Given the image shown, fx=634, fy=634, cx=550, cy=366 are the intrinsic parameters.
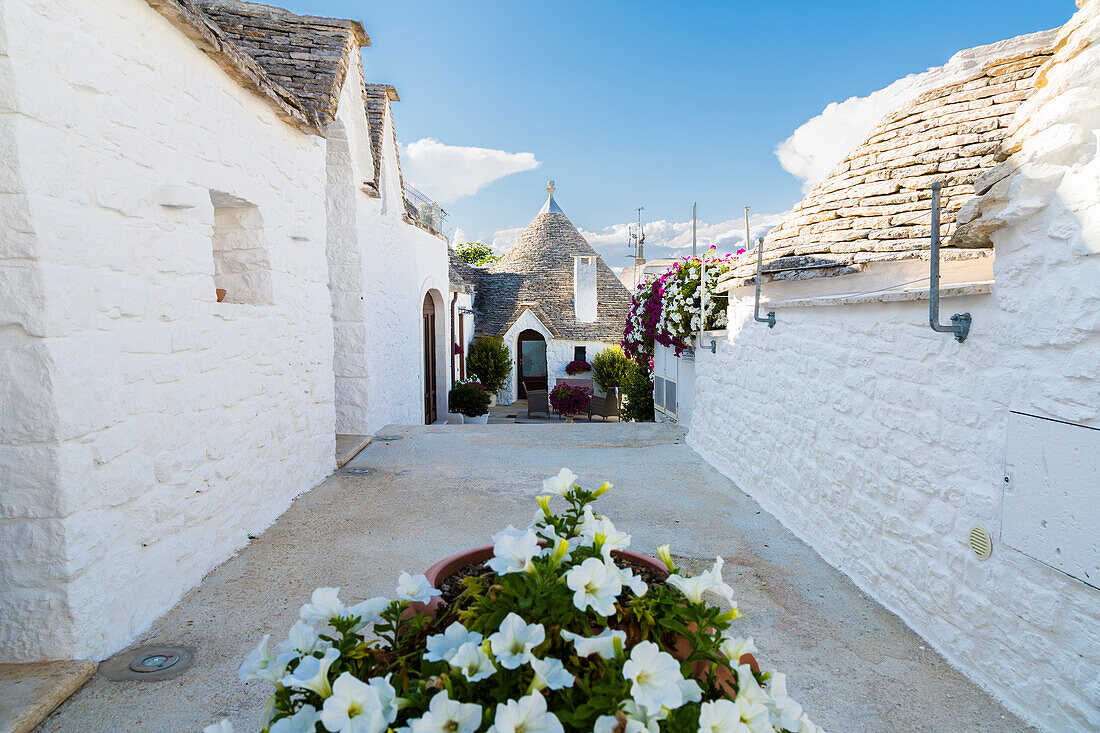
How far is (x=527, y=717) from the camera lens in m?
1.06

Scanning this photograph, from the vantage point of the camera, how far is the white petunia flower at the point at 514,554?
4.42 feet

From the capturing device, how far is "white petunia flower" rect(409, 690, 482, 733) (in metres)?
1.06

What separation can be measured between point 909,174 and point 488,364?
49.0 ft

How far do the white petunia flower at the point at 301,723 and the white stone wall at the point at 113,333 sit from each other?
6.11 feet

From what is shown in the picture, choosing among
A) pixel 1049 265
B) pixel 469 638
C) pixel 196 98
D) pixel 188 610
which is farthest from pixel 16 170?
pixel 1049 265

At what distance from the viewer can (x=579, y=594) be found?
1.24 m

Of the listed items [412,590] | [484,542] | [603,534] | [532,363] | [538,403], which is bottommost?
[538,403]

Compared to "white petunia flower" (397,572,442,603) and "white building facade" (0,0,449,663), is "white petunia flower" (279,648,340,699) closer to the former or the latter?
"white petunia flower" (397,572,442,603)

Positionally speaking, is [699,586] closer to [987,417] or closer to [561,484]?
[561,484]

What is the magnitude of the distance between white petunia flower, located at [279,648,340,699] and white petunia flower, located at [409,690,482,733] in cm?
20

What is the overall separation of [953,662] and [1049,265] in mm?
1687

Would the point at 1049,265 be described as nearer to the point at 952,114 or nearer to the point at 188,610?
the point at 952,114

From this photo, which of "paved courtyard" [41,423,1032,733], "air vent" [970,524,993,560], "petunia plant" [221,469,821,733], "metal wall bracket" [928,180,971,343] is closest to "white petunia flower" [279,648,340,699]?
"petunia plant" [221,469,821,733]

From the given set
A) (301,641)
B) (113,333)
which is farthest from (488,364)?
(301,641)
